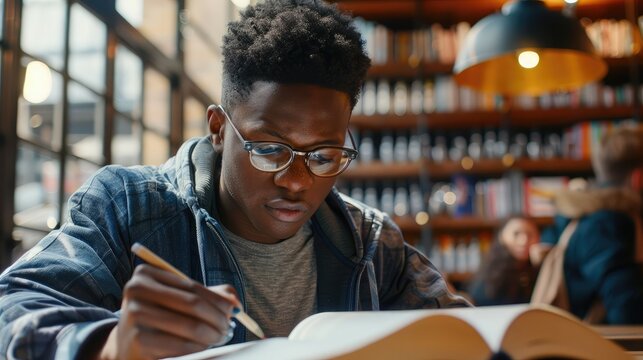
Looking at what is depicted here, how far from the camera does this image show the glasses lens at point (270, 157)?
993 mm

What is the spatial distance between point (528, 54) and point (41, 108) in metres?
1.61

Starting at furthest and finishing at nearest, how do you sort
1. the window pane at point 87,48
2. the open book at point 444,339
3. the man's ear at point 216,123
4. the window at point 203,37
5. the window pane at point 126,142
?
the window at point 203,37
the window pane at point 126,142
the window pane at point 87,48
the man's ear at point 216,123
the open book at point 444,339

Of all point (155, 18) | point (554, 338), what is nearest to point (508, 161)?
point (155, 18)

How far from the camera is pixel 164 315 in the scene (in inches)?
24.4

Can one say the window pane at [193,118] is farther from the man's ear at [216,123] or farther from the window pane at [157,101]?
the man's ear at [216,123]

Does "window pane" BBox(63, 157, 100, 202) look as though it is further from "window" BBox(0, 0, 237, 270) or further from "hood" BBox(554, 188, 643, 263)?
"hood" BBox(554, 188, 643, 263)

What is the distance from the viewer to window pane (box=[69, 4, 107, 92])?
2.58 meters

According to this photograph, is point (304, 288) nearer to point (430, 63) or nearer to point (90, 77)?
point (90, 77)

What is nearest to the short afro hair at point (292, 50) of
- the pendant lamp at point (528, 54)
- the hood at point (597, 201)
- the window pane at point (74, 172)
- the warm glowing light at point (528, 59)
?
the pendant lamp at point (528, 54)

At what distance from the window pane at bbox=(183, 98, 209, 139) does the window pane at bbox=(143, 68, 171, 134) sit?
13 cm

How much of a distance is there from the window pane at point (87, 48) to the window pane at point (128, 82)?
113 millimetres

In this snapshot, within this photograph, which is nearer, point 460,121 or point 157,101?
point 157,101

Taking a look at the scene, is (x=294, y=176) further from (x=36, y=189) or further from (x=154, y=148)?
(x=154, y=148)

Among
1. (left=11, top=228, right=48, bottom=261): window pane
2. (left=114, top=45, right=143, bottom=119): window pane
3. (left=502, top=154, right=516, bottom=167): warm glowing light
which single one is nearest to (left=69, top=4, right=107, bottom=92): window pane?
(left=114, top=45, right=143, bottom=119): window pane
